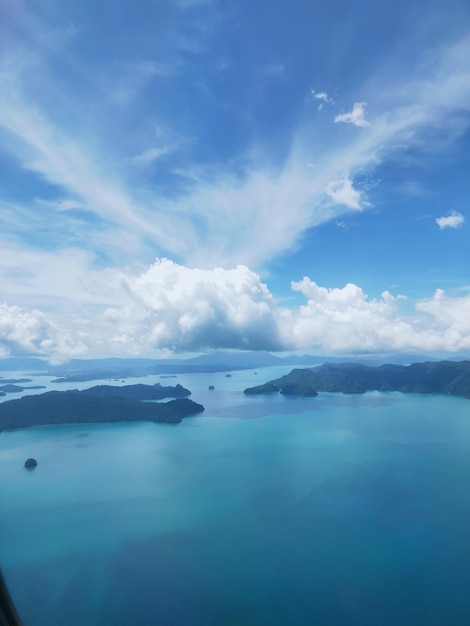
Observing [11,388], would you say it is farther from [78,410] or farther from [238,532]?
[238,532]

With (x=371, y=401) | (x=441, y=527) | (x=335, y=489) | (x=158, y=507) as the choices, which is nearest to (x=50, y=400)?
(x=158, y=507)

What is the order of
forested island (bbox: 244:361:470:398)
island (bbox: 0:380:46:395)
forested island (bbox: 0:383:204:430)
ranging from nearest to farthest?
forested island (bbox: 0:383:204:430), island (bbox: 0:380:46:395), forested island (bbox: 244:361:470:398)

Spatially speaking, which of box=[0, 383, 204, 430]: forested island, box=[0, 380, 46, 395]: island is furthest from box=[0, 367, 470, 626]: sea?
box=[0, 380, 46, 395]: island

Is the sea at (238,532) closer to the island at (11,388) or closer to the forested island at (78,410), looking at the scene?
the forested island at (78,410)

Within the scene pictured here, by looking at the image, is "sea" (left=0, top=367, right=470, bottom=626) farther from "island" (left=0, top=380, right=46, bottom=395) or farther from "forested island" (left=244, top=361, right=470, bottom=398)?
"forested island" (left=244, top=361, right=470, bottom=398)

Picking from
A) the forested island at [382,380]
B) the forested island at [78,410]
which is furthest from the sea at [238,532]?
the forested island at [382,380]

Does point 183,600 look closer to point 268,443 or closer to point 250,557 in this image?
point 250,557
